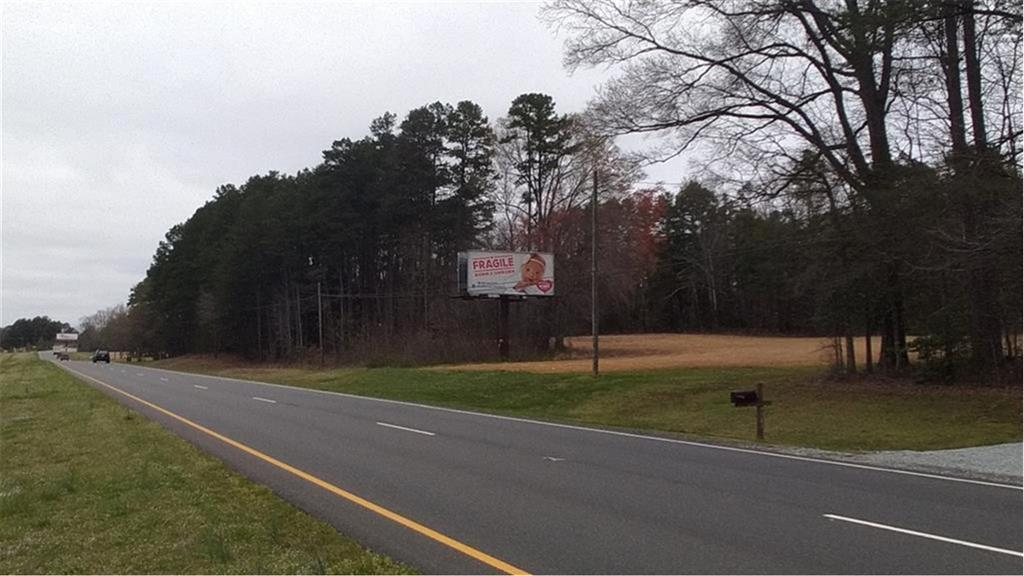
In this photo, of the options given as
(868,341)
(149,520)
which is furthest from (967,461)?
(868,341)

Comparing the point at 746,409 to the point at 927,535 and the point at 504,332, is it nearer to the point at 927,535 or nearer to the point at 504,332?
the point at 927,535

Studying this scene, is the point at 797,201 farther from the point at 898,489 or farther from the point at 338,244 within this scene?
the point at 338,244

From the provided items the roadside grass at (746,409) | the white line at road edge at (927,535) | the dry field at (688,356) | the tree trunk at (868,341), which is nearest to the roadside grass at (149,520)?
the white line at road edge at (927,535)

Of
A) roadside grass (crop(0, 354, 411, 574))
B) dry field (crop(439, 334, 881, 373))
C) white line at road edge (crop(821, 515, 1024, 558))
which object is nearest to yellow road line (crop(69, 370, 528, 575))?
roadside grass (crop(0, 354, 411, 574))

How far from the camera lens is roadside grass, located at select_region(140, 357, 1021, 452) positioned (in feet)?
58.4

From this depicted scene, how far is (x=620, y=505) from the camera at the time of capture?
959cm

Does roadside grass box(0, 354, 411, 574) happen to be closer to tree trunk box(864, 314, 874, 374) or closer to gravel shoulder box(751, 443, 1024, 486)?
gravel shoulder box(751, 443, 1024, 486)

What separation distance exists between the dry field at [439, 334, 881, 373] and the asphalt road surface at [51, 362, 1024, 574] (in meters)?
19.1

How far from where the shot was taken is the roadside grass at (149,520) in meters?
7.04

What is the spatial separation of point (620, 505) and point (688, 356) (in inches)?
1616

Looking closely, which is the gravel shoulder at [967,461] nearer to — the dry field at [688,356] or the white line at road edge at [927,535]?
the white line at road edge at [927,535]

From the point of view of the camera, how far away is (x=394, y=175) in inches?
2549

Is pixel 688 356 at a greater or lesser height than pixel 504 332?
lesser

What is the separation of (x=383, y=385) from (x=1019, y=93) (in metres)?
25.5
